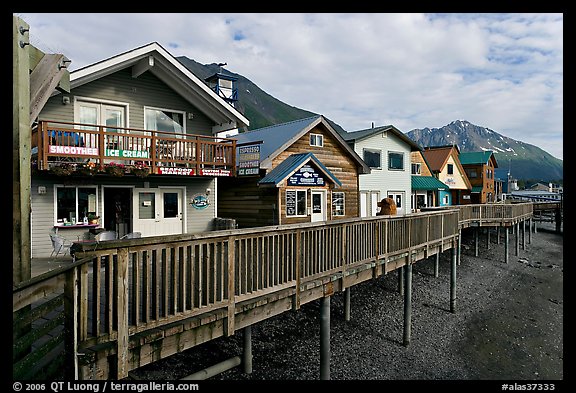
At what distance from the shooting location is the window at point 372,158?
2683 centimetres

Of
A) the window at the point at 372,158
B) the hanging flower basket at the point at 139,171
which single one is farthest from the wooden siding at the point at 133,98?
the window at the point at 372,158

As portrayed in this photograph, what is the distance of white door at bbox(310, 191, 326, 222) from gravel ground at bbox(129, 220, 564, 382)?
421 cm

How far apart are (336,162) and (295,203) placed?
16.6 feet

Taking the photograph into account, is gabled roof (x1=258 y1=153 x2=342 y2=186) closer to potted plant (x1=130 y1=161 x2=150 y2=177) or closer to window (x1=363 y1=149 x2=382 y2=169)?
potted plant (x1=130 y1=161 x2=150 y2=177)

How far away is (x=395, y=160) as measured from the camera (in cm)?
2909

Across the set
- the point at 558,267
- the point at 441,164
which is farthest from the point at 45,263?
the point at 441,164

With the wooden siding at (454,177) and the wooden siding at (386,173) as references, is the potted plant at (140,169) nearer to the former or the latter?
the wooden siding at (386,173)

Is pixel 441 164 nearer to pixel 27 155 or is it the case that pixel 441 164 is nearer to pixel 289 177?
pixel 289 177

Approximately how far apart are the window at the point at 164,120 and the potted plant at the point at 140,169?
2433 mm

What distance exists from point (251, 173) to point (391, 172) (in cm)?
1494

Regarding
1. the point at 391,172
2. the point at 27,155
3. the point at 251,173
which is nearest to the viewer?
the point at 27,155
